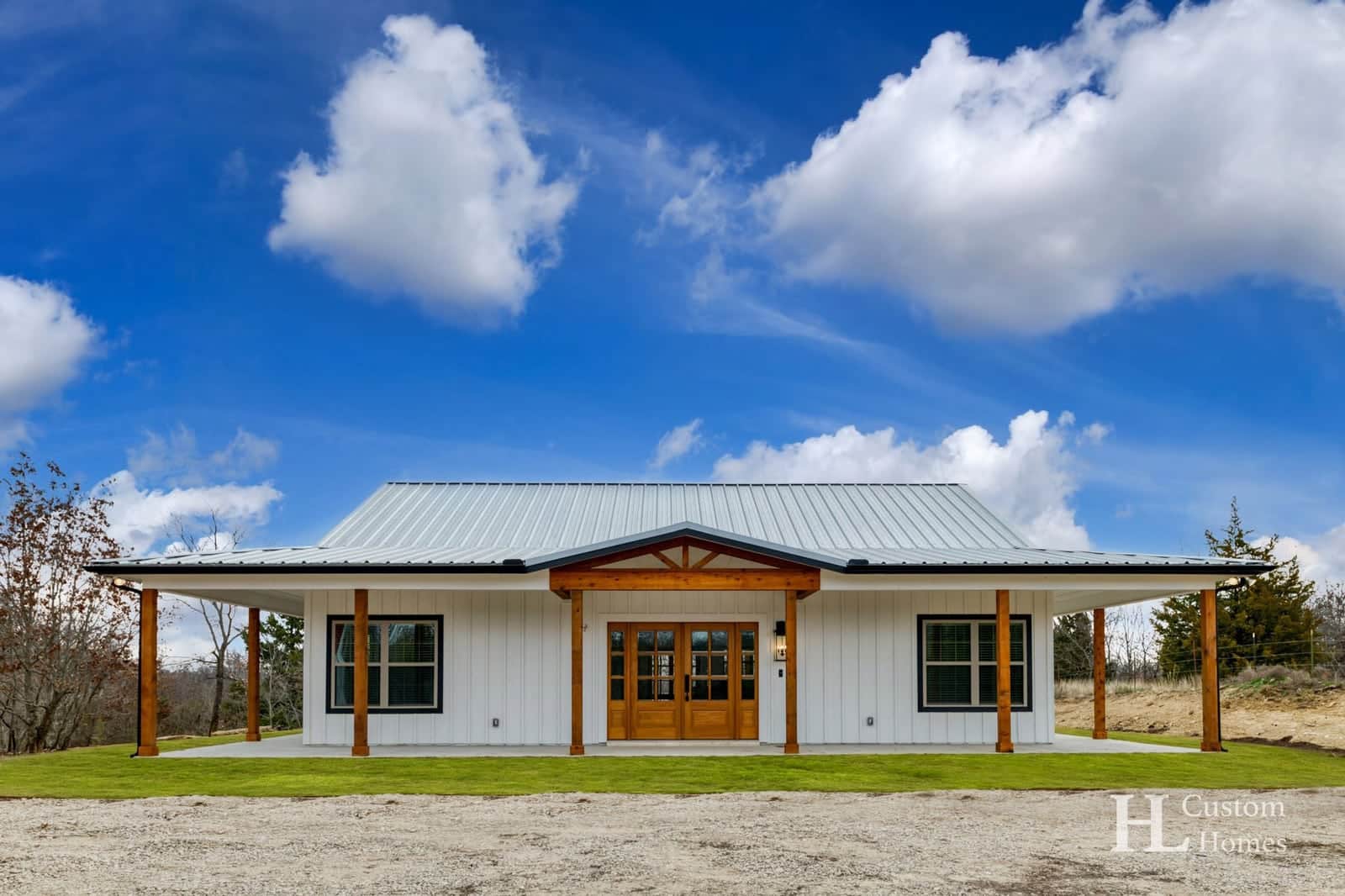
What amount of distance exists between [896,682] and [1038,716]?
81.9 inches

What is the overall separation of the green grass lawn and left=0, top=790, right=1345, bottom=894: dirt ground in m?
0.66

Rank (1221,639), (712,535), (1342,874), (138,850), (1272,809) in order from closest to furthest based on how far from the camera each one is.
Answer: (1342,874) < (138,850) < (1272,809) < (712,535) < (1221,639)

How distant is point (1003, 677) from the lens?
15.7m

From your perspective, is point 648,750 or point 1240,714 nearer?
point 648,750

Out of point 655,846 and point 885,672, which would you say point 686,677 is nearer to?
point 885,672

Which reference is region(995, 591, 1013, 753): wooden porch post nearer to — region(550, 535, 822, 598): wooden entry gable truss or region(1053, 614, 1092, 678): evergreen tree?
region(550, 535, 822, 598): wooden entry gable truss

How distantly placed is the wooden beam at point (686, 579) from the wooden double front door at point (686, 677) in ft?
5.65

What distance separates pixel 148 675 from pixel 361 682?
8.73ft

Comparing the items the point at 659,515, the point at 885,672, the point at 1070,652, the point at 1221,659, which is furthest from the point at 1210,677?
the point at 1070,652

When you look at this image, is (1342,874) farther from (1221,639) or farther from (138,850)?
(1221,639)

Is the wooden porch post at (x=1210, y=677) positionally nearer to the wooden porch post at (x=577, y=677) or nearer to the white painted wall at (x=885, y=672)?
the white painted wall at (x=885, y=672)

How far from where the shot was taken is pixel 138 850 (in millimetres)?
9016

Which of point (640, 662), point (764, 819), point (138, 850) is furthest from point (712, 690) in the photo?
point (138, 850)

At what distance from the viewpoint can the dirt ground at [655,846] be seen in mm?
7812
